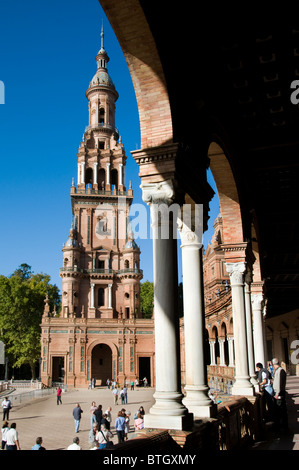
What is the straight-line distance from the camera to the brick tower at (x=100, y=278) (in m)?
48.2

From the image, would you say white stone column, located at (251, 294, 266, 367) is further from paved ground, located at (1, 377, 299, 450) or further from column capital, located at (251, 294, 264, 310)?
paved ground, located at (1, 377, 299, 450)

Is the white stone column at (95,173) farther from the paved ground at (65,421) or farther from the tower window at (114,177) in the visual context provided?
the paved ground at (65,421)

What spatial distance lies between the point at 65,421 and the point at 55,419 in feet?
3.74

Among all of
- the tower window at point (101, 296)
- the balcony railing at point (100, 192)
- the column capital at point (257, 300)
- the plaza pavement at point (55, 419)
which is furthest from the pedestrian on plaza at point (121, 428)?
the balcony railing at point (100, 192)

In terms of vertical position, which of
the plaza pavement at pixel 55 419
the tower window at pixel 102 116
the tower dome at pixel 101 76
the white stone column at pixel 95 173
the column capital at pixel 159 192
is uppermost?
the tower dome at pixel 101 76

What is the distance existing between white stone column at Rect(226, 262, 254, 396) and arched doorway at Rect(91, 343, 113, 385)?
138 feet

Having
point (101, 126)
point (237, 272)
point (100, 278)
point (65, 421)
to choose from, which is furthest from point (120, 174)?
point (237, 272)

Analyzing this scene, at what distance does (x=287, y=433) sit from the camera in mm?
10148

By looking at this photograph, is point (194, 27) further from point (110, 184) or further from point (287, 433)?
point (110, 184)

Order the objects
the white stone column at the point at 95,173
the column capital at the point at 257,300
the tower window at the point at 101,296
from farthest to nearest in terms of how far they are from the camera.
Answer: the white stone column at the point at 95,173
the tower window at the point at 101,296
the column capital at the point at 257,300

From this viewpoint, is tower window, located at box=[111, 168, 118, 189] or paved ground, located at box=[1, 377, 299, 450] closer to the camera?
paved ground, located at box=[1, 377, 299, 450]

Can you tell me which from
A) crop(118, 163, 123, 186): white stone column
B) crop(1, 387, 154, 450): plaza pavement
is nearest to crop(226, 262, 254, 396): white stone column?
crop(1, 387, 154, 450): plaza pavement

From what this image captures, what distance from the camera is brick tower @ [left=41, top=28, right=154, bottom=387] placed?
48250 mm

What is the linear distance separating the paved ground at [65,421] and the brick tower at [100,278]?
8.98m
